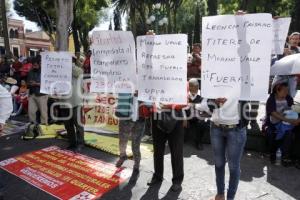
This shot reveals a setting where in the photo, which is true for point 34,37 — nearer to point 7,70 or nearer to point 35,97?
point 7,70

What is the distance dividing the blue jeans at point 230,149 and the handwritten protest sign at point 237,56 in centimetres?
40

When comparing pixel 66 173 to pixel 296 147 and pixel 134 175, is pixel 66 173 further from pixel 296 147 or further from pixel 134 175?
pixel 296 147

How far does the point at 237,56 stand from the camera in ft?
13.0

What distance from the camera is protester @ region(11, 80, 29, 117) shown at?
10870 millimetres

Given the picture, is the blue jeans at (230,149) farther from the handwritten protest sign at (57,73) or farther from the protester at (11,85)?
the protester at (11,85)

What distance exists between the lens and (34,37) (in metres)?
68.6

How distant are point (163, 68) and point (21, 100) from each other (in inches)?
289

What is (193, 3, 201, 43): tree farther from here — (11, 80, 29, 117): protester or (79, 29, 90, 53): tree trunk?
(11, 80, 29, 117): protester

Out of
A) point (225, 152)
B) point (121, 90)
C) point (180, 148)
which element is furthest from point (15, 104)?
point (225, 152)

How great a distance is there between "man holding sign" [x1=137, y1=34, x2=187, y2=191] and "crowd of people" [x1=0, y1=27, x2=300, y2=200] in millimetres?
13

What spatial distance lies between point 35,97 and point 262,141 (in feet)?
17.6

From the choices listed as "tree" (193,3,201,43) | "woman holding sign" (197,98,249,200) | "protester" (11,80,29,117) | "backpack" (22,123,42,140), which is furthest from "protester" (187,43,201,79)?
"tree" (193,3,201,43)

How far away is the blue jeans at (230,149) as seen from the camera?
4102 millimetres

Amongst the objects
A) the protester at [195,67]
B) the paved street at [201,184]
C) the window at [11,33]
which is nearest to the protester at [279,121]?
the paved street at [201,184]
